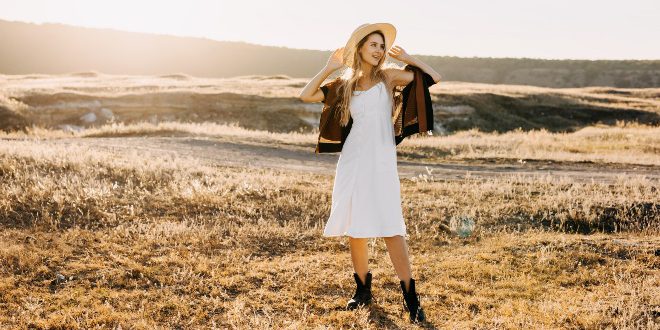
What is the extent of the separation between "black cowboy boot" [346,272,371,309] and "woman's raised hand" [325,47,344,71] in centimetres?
195

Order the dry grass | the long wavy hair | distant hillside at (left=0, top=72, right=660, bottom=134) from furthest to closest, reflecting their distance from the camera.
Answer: distant hillside at (left=0, top=72, right=660, bottom=134)
the dry grass
the long wavy hair

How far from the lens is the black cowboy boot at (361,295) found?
17.3ft

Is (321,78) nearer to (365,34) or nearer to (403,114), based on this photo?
(365,34)

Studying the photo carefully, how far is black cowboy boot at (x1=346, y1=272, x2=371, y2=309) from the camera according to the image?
5.26 meters

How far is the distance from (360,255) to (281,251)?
2.01m

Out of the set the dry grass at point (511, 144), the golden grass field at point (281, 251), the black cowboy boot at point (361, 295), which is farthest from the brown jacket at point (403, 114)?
the dry grass at point (511, 144)

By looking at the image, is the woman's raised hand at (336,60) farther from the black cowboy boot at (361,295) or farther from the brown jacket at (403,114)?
the black cowboy boot at (361,295)

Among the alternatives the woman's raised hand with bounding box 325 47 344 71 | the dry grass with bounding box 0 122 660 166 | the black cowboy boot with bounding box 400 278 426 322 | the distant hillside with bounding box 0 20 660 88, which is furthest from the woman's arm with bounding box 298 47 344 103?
the distant hillside with bounding box 0 20 660 88

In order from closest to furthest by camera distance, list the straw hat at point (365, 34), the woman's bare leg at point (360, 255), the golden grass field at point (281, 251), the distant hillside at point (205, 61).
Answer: the straw hat at point (365, 34)
the golden grass field at point (281, 251)
the woman's bare leg at point (360, 255)
the distant hillside at point (205, 61)

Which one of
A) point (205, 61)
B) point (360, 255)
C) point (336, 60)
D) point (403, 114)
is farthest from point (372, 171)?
point (205, 61)

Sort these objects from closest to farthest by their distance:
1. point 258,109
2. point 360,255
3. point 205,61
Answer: point 360,255 < point 258,109 < point 205,61

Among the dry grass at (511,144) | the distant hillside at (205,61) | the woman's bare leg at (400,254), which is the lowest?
the dry grass at (511,144)

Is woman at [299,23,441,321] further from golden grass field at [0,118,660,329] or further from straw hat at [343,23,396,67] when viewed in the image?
golden grass field at [0,118,660,329]

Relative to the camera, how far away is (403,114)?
504 cm
